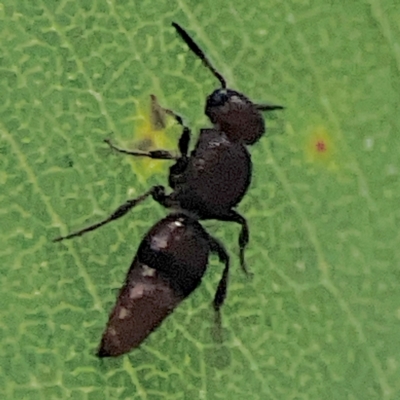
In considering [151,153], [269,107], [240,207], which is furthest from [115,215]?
[269,107]

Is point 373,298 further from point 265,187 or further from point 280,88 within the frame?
point 280,88

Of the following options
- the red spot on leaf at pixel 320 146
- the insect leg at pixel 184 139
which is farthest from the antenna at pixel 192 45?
the red spot on leaf at pixel 320 146

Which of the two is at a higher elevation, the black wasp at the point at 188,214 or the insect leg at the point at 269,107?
the insect leg at the point at 269,107

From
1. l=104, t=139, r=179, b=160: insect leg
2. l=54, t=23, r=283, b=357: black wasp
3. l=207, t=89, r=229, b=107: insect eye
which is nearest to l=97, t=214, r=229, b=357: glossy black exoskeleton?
l=54, t=23, r=283, b=357: black wasp

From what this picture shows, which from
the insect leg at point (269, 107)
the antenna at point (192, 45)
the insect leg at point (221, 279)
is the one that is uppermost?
the antenna at point (192, 45)

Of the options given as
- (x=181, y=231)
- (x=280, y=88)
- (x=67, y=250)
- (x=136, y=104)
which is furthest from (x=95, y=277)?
(x=280, y=88)

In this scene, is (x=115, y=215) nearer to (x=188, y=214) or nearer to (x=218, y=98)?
(x=188, y=214)

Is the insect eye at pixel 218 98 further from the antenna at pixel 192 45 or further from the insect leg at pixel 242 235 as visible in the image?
the insect leg at pixel 242 235
